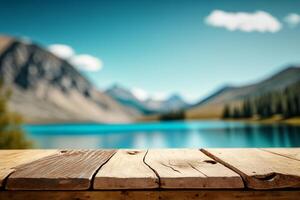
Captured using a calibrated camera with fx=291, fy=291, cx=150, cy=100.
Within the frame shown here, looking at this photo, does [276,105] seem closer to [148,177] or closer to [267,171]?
[267,171]

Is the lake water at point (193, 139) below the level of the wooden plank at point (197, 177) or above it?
below

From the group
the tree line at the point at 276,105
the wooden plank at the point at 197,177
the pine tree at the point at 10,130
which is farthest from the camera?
the tree line at the point at 276,105

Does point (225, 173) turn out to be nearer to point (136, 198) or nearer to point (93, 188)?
A: point (136, 198)

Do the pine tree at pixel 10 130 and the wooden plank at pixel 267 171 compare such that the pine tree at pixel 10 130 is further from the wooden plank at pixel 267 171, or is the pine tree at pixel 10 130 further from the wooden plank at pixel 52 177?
the wooden plank at pixel 267 171

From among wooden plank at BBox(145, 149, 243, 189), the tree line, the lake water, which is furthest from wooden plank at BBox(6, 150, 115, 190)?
the tree line

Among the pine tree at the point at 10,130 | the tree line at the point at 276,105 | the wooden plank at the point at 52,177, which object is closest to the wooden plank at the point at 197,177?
the wooden plank at the point at 52,177

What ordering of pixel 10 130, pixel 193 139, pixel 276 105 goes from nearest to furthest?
pixel 10 130
pixel 193 139
pixel 276 105

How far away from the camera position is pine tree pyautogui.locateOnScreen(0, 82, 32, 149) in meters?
26.3

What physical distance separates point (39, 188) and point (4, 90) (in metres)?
27.1

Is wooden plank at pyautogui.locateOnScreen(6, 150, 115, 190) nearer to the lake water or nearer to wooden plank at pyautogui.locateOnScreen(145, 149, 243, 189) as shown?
wooden plank at pyautogui.locateOnScreen(145, 149, 243, 189)

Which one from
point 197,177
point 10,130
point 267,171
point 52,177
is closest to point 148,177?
point 197,177

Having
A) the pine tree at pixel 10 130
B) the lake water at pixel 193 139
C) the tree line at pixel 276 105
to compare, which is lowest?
the lake water at pixel 193 139

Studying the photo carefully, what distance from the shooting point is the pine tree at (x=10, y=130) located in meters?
26.3

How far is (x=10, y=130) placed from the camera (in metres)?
26.9
